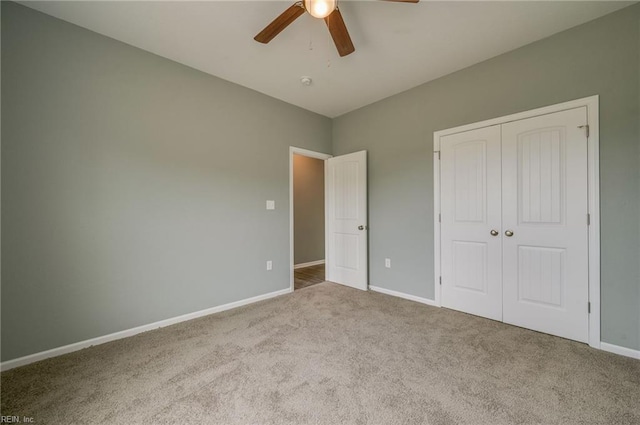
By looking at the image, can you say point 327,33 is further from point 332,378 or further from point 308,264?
point 308,264

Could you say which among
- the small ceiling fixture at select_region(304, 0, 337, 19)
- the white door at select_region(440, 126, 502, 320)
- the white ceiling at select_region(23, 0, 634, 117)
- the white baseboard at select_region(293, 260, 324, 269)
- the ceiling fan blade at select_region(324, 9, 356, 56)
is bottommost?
the white baseboard at select_region(293, 260, 324, 269)

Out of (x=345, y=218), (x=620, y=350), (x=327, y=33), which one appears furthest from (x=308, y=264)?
(x=620, y=350)

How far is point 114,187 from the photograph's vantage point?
2246 millimetres

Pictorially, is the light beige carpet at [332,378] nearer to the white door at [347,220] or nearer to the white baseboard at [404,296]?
the white baseboard at [404,296]

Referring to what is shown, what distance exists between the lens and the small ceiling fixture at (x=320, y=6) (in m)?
1.46

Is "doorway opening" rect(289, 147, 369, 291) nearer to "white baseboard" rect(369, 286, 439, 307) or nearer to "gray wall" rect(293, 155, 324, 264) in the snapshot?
"white baseboard" rect(369, 286, 439, 307)

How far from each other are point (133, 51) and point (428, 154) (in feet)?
10.7

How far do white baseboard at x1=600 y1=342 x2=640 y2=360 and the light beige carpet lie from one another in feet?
0.22

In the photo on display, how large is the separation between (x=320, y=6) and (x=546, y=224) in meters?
2.59

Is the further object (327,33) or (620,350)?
(327,33)

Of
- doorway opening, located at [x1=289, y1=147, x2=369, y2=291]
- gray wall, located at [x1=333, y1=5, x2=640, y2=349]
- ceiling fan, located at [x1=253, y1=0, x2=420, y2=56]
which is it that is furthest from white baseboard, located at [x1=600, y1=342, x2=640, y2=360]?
ceiling fan, located at [x1=253, y1=0, x2=420, y2=56]

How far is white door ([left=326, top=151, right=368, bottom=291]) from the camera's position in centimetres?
365

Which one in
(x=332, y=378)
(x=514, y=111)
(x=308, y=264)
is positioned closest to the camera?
(x=332, y=378)

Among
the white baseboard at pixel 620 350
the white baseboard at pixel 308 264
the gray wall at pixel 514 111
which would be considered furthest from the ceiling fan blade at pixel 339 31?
the white baseboard at pixel 308 264
